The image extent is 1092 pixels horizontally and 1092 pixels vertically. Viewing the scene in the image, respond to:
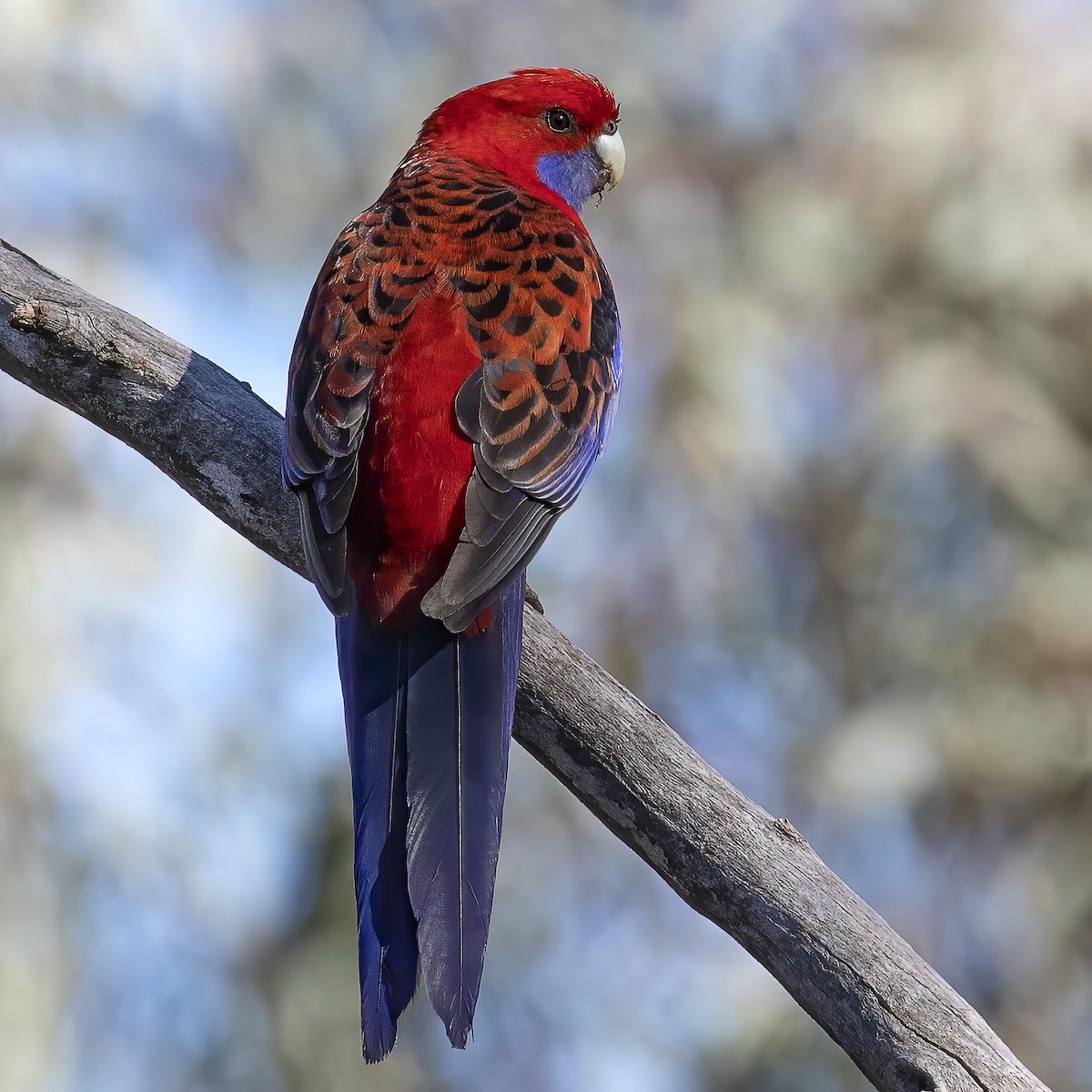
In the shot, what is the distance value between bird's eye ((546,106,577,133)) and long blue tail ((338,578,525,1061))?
5.35 ft

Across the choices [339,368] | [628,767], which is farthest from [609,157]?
[628,767]

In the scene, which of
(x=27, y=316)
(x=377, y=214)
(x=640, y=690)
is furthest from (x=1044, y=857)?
(x=27, y=316)

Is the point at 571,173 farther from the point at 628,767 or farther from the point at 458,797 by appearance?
the point at 458,797

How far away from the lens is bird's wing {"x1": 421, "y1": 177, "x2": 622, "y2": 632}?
253 centimetres

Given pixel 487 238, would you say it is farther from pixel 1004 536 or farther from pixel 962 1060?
pixel 1004 536

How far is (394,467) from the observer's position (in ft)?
8.55

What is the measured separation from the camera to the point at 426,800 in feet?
7.91

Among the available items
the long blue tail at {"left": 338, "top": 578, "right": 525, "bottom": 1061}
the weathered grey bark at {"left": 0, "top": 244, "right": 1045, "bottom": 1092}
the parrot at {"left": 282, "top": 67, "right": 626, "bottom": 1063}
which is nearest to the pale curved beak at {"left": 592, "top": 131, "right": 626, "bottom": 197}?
the parrot at {"left": 282, "top": 67, "right": 626, "bottom": 1063}

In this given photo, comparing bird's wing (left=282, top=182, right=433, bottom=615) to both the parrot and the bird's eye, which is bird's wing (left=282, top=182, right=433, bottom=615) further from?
the bird's eye

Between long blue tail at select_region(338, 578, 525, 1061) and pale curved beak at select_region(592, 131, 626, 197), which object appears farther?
pale curved beak at select_region(592, 131, 626, 197)

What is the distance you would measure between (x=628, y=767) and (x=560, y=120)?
187cm

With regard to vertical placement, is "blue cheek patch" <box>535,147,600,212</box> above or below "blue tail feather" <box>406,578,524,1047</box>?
above

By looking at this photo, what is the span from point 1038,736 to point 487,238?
9.28 ft

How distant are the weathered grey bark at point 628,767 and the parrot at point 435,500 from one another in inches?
7.5
